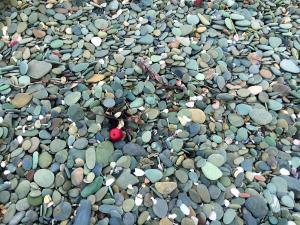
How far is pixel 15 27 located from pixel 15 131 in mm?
509

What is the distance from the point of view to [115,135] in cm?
143

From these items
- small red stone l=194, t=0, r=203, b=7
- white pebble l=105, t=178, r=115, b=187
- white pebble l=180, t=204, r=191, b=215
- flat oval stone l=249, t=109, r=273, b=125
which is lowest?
white pebble l=180, t=204, r=191, b=215

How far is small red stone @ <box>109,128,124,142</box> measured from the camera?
1.43m

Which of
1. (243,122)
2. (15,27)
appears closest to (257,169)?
(243,122)

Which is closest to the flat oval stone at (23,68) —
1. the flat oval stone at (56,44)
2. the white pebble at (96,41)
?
the flat oval stone at (56,44)

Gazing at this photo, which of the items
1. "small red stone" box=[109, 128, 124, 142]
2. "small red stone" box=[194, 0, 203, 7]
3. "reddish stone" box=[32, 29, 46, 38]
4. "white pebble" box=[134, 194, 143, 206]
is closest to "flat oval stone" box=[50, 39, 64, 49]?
"reddish stone" box=[32, 29, 46, 38]

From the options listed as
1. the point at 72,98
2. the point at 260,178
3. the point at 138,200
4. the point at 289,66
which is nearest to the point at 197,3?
the point at 289,66

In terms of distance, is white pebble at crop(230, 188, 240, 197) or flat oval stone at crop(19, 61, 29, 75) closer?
white pebble at crop(230, 188, 240, 197)

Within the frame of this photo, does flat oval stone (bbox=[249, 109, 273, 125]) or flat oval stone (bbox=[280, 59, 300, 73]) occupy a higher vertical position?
flat oval stone (bbox=[280, 59, 300, 73])

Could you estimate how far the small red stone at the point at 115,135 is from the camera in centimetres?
143

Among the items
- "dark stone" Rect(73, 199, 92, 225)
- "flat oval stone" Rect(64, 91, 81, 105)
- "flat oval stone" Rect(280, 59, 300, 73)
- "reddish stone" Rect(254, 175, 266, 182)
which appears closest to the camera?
"dark stone" Rect(73, 199, 92, 225)

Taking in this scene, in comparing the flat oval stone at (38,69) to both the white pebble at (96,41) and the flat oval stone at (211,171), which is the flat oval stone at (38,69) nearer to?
the white pebble at (96,41)

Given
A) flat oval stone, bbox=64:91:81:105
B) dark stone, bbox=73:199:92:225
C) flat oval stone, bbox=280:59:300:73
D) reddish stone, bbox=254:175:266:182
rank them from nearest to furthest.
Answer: dark stone, bbox=73:199:92:225 < reddish stone, bbox=254:175:266:182 < flat oval stone, bbox=64:91:81:105 < flat oval stone, bbox=280:59:300:73

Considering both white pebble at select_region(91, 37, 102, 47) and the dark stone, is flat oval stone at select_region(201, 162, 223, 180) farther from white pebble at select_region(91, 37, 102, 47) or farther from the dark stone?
white pebble at select_region(91, 37, 102, 47)
